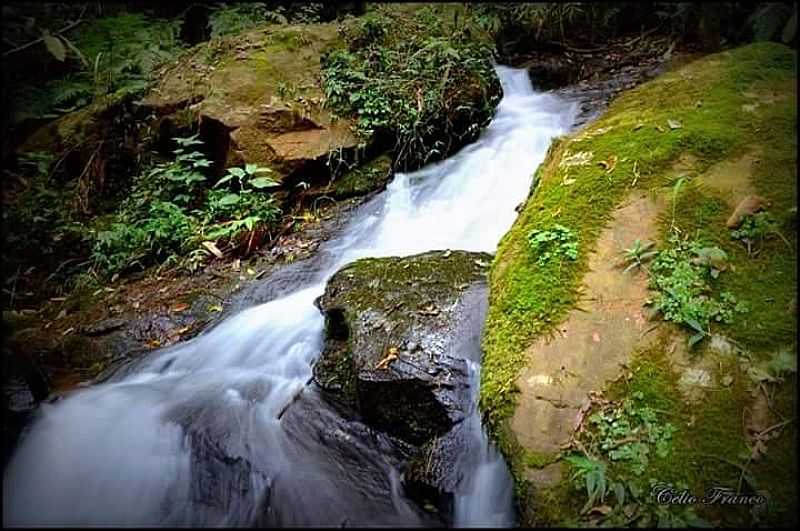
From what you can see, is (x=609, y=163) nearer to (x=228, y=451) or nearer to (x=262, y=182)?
(x=228, y=451)

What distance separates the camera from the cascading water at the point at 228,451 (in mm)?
2490

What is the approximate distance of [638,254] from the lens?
2.98 metres

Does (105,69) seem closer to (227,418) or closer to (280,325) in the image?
(280,325)

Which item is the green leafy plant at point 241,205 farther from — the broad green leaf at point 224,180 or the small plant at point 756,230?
the small plant at point 756,230

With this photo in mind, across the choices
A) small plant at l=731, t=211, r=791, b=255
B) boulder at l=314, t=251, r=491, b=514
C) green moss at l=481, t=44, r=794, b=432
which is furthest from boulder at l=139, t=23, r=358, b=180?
small plant at l=731, t=211, r=791, b=255

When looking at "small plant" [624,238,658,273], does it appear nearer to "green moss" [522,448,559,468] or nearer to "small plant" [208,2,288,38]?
"green moss" [522,448,559,468]

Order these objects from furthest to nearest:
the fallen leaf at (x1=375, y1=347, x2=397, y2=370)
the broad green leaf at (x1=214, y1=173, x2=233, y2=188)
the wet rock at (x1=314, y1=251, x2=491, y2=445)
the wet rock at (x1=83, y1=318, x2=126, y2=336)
Answer: the broad green leaf at (x1=214, y1=173, x2=233, y2=188), the wet rock at (x1=83, y1=318, x2=126, y2=336), the fallen leaf at (x1=375, y1=347, x2=397, y2=370), the wet rock at (x1=314, y1=251, x2=491, y2=445)

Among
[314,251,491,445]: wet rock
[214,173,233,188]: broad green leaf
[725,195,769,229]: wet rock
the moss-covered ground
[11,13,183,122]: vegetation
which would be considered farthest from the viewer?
[11,13,183,122]: vegetation

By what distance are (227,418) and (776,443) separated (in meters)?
2.93

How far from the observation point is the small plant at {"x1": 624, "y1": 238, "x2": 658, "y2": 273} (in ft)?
9.69
